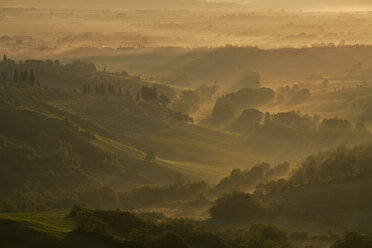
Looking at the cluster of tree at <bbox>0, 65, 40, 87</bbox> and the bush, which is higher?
the cluster of tree at <bbox>0, 65, 40, 87</bbox>

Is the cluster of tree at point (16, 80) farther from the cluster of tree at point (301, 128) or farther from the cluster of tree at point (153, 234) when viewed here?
the cluster of tree at point (153, 234)

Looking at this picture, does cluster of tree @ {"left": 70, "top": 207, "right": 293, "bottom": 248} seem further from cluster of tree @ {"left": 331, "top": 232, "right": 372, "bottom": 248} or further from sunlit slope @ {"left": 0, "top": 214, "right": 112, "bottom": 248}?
cluster of tree @ {"left": 331, "top": 232, "right": 372, "bottom": 248}

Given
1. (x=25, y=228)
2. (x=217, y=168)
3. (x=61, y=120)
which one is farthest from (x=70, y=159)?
(x=25, y=228)

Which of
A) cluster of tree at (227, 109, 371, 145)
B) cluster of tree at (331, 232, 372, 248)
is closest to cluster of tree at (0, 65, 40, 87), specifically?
cluster of tree at (227, 109, 371, 145)

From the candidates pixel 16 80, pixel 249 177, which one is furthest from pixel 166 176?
pixel 16 80

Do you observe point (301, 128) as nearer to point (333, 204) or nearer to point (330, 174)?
point (330, 174)

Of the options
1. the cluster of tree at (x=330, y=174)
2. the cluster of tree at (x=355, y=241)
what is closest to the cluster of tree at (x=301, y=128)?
the cluster of tree at (x=330, y=174)
